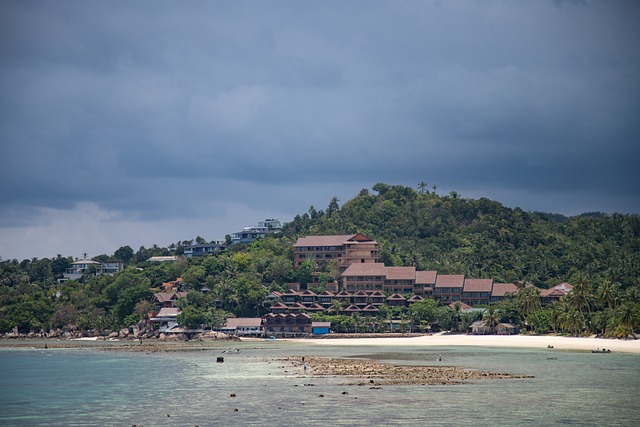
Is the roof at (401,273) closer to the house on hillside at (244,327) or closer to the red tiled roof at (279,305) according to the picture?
the red tiled roof at (279,305)

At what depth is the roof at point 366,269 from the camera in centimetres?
18912

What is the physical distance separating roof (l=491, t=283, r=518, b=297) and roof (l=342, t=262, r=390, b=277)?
2524 cm

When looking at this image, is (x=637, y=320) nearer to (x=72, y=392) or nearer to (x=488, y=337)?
(x=488, y=337)

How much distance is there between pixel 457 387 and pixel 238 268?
5369 inches

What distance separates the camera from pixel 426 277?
186750mm

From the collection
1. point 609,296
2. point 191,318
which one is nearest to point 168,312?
point 191,318

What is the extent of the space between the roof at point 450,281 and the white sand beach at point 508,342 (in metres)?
25.3

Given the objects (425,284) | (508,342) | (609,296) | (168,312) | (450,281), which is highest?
(450,281)

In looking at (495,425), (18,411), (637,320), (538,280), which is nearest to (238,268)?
(538,280)

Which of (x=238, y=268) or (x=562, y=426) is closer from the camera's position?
(x=562, y=426)

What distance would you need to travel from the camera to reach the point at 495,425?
47.3 metres

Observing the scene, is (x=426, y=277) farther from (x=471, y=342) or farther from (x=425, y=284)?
(x=471, y=342)

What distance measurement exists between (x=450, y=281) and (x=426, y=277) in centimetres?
568

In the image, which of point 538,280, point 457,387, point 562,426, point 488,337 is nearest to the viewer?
point 562,426
